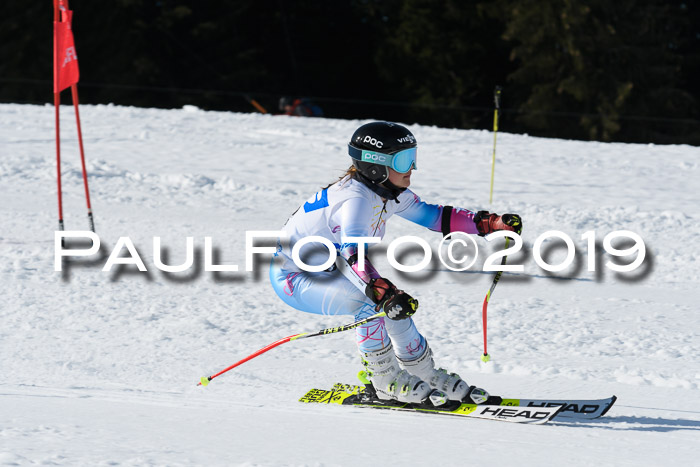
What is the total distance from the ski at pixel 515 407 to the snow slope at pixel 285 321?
0.10m

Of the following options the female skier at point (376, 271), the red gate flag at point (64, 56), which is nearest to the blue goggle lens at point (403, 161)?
the female skier at point (376, 271)

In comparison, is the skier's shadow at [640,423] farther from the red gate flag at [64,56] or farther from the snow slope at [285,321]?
the red gate flag at [64,56]

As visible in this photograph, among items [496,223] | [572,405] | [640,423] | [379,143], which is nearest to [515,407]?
[572,405]

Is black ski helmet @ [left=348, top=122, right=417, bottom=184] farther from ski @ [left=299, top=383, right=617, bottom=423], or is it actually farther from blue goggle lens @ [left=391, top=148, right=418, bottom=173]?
ski @ [left=299, top=383, right=617, bottom=423]

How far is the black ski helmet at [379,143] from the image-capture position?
4414mm

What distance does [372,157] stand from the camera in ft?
14.5

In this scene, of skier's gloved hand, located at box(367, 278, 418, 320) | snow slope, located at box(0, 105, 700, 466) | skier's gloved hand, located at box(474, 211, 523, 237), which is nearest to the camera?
snow slope, located at box(0, 105, 700, 466)

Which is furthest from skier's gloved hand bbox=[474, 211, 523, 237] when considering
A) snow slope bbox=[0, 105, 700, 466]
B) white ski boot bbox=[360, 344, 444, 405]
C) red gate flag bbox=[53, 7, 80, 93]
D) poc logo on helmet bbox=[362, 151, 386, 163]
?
red gate flag bbox=[53, 7, 80, 93]

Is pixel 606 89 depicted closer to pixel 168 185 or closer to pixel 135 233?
pixel 168 185

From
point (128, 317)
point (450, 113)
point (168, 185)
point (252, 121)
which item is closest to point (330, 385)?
point (128, 317)

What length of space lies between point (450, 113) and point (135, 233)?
18.0 metres

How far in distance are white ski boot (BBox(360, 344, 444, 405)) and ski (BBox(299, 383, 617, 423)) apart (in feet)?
0.25

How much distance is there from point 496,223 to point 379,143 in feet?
2.61

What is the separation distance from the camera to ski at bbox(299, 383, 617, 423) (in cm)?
442
